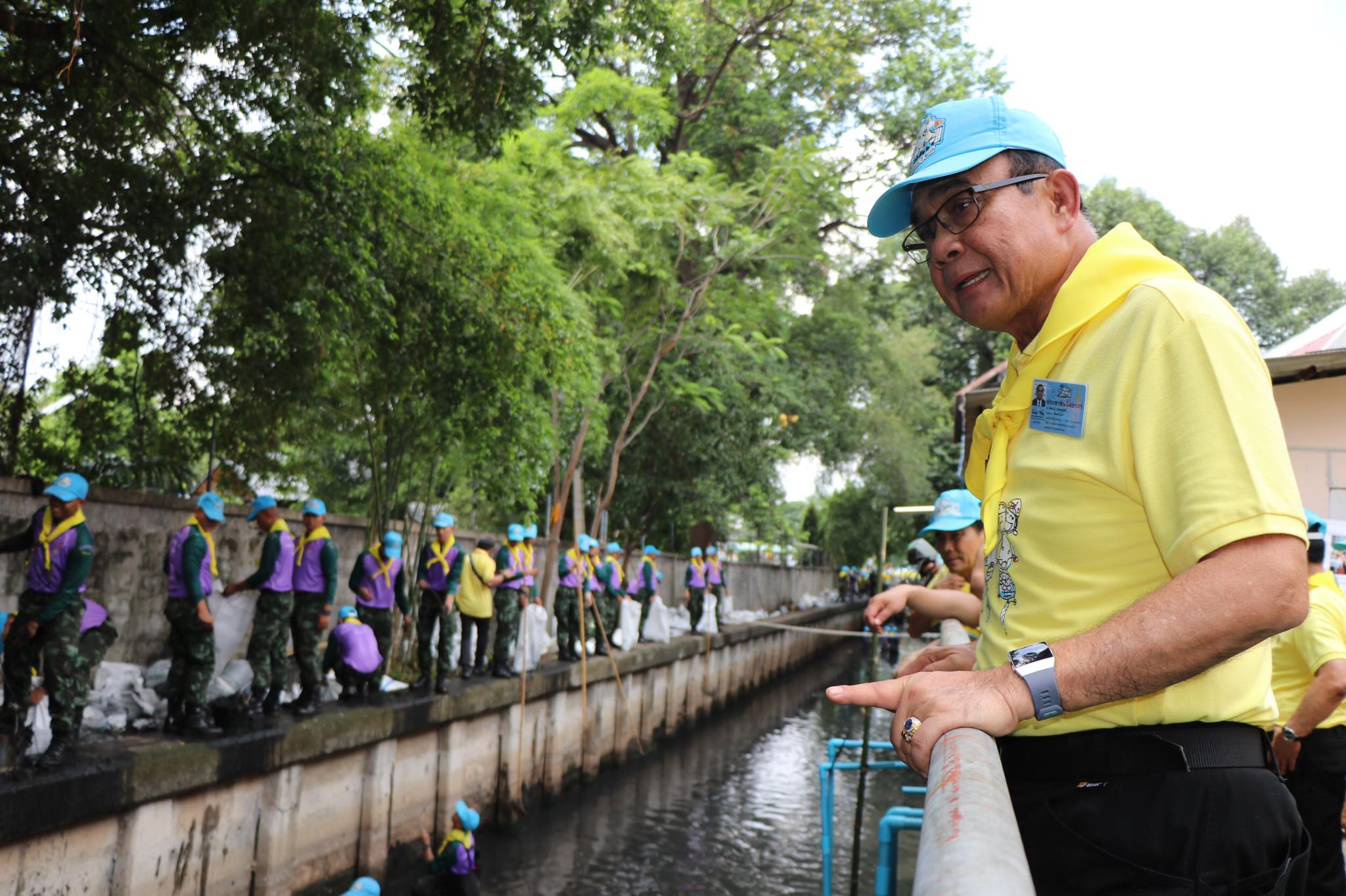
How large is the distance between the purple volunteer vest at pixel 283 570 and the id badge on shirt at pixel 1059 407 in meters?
8.64

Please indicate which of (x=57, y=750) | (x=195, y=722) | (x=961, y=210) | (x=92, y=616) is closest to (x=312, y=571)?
(x=195, y=722)

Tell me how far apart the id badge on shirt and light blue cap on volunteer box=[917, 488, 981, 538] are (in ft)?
13.4

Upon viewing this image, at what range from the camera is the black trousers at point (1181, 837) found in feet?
4.34

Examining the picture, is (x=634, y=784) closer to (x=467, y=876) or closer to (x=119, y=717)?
(x=467, y=876)

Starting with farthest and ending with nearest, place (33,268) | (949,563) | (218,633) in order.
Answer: (218,633) → (33,268) → (949,563)

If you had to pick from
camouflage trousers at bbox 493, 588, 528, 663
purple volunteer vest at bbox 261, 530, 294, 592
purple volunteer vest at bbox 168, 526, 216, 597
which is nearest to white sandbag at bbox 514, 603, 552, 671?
camouflage trousers at bbox 493, 588, 528, 663

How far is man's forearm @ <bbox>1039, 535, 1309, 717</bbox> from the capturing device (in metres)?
1.19

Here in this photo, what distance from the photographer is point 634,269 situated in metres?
16.5

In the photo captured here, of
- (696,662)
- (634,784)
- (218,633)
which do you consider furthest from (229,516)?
(696,662)

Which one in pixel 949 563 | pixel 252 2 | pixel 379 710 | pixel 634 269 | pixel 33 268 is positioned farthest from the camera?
pixel 634 269

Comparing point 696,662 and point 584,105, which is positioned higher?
point 584,105

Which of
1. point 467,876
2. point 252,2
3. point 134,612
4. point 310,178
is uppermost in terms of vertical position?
point 252,2

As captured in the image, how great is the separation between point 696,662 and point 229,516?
42.2 feet

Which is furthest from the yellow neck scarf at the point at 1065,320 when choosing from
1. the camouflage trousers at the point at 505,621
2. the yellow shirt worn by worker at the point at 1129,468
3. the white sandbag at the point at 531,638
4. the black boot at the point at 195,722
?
the camouflage trousers at the point at 505,621
